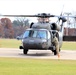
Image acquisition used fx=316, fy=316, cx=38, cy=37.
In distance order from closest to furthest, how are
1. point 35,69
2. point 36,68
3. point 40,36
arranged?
1. point 35,69
2. point 36,68
3. point 40,36

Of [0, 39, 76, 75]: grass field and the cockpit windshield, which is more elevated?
the cockpit windshield

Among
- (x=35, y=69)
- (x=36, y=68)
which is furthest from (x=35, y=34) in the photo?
(x=35, y=69)

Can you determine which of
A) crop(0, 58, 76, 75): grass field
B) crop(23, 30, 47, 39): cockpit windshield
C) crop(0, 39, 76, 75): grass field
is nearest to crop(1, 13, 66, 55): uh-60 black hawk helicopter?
crop(23, 30, 47, 39): cockpit windshield

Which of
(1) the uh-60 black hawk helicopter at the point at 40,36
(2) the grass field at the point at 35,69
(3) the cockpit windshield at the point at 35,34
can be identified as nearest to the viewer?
(2) the grass field at the point at 35,69

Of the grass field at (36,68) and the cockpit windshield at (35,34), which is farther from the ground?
the cockpit windshield at (35,34)

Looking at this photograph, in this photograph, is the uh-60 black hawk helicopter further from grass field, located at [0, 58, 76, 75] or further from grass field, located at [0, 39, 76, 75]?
grass field, located at [0, 58, 76, 75]

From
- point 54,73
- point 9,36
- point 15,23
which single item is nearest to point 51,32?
point 54,73

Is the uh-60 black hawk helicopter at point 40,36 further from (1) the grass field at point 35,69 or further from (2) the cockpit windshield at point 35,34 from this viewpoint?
(1) the grass field at point 35,69

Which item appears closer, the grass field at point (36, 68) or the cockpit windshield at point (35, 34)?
the grass field at point (36, 68)

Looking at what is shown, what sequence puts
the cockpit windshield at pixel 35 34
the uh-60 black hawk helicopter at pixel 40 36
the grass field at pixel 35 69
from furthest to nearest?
the cockpit windshield at pixel 35 34 → the uh-60 black hawk helicopter at pixel 40 36 → the grass field at pixel 35 69

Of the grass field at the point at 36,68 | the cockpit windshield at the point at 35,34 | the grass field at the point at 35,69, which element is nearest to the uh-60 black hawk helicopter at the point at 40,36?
the cockpit windshield at the point at 35,34

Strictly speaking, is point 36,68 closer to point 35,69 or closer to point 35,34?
point 35,69

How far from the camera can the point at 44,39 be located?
80.4 ft

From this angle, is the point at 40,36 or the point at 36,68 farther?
the point at 40,36
